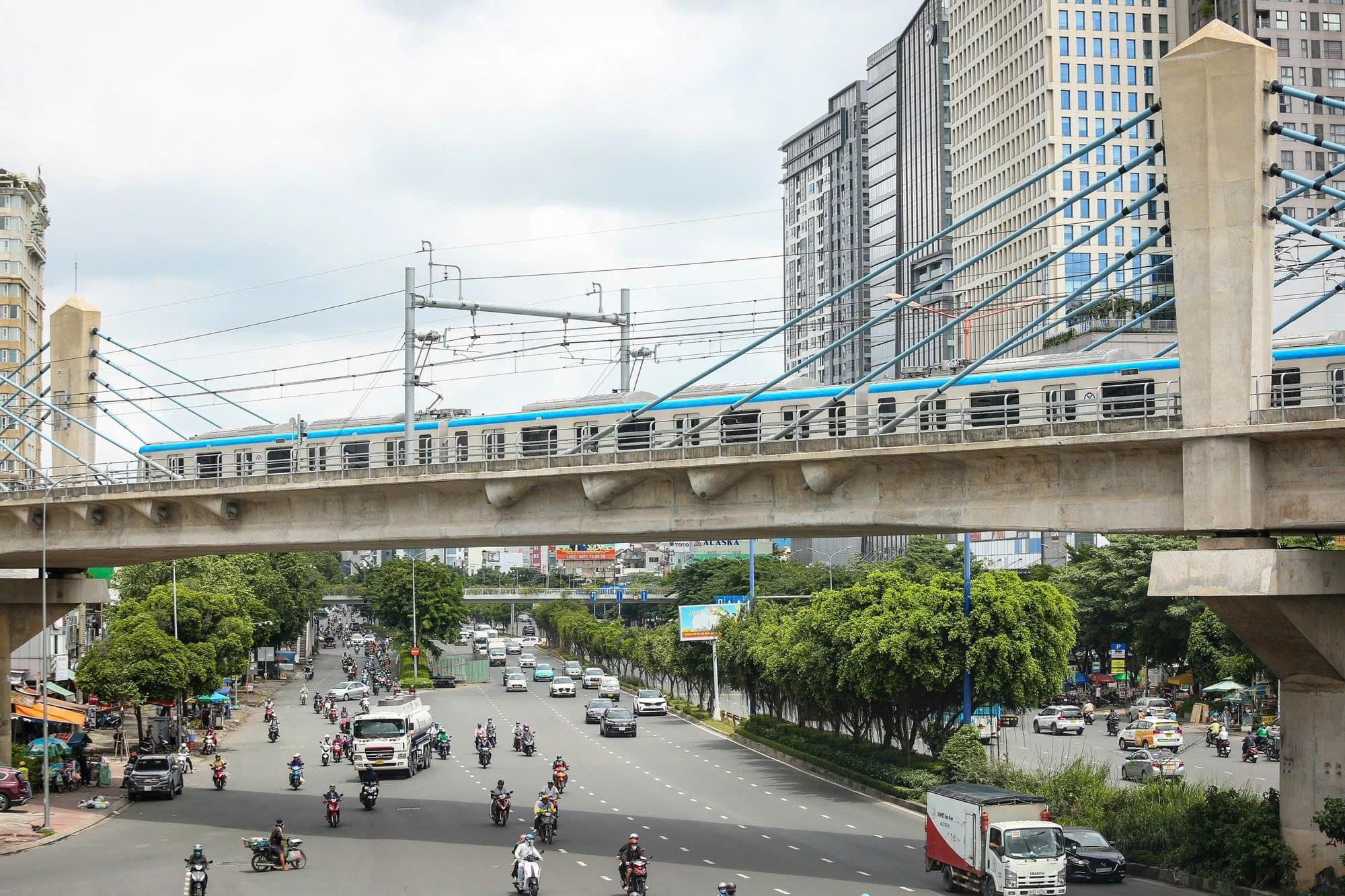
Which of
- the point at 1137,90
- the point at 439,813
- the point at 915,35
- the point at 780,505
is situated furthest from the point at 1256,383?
the point at 915,35

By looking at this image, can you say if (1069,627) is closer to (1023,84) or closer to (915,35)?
(1023,84)

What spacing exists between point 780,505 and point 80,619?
67924mm

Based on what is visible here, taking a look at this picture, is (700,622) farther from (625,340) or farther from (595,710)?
(625,340)

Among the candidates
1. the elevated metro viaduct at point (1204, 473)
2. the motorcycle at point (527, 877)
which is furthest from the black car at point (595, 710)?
the motorcycle at point (527, 877)

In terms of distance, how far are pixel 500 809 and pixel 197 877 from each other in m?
11.0

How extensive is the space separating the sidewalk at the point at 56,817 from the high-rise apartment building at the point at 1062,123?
8622 centimetres

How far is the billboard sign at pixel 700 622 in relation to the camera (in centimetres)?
7706

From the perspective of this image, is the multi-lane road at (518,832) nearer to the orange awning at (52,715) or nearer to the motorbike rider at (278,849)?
the motorbike rider at (278,849)

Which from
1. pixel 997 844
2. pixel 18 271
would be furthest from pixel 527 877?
pixel 18 271

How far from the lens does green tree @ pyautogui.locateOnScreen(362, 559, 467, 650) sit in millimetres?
113125

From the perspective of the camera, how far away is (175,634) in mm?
60562

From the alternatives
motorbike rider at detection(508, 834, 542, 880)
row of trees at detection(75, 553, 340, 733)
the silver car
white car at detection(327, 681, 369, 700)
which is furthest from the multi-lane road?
white car at detection(327, 681, 369, 700)

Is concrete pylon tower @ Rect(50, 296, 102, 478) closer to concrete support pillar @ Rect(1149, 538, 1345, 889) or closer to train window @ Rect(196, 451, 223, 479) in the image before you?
train window @ Rect(196, 451, 223, 479)

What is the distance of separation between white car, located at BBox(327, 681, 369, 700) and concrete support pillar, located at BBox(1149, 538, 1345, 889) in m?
65.3
